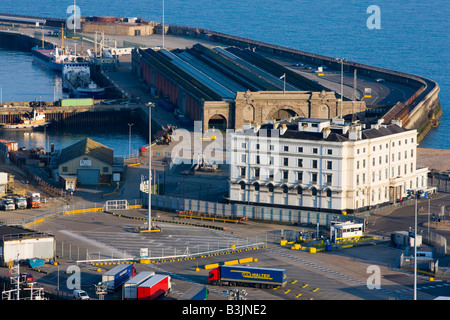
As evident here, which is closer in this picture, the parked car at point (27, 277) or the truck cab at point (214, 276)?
the parked car at point (27, 277)

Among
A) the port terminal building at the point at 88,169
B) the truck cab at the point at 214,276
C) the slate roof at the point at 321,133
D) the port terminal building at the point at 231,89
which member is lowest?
the truck cab at the point at 214,276

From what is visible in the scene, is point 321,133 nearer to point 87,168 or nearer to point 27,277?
point 87,168

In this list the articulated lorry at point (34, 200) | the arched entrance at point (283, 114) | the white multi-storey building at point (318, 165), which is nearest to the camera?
the white multi-storey building at point (318, 165)

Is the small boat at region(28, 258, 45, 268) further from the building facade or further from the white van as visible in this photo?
the building facade

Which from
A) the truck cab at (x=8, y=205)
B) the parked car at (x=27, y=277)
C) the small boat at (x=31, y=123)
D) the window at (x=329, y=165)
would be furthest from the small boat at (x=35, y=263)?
the small boat at (x=31, y=123)

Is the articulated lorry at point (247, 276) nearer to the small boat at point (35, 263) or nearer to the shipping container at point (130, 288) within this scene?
the shipping container at point (130, 288)

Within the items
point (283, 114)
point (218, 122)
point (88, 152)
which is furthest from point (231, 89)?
point (88, 152)

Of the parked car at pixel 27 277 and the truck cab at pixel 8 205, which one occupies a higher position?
the truck cab at pixel 8 205
